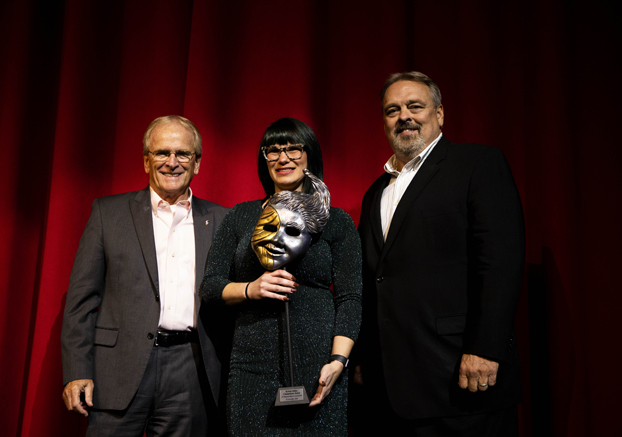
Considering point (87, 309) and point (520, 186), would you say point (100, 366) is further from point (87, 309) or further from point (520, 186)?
point (520, 186)

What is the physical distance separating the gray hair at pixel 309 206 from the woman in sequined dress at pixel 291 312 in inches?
4.0

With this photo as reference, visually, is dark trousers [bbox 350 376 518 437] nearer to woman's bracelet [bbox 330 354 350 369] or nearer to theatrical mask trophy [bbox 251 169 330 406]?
woman's bracelet [bbox 330 354 350 369]

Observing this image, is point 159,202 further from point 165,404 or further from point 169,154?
point 165,404

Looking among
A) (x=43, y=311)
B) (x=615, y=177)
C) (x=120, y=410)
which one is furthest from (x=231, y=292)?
(x=615, y=177)

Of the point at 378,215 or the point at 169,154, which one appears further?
the point at 169,154

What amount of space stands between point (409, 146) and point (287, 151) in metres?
0.61

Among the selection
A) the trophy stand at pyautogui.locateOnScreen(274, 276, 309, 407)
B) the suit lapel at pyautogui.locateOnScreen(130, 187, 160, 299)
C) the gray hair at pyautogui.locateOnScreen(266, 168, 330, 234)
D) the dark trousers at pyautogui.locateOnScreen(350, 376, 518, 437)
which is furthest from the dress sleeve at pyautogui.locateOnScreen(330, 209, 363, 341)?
the suit lapel at pyautogui.locateOnScreen(130, 187, 160, 299)

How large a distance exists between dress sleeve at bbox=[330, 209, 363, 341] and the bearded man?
0.55ft

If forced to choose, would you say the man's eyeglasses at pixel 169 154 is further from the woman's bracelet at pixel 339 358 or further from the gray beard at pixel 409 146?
the woman's bracelet at pixel 339 358

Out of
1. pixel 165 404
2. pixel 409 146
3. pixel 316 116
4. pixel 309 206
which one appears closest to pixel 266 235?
pixel 309 206

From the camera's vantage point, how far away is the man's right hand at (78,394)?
1.92m

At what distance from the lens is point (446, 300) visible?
1.75 m

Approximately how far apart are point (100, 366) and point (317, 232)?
1.19m

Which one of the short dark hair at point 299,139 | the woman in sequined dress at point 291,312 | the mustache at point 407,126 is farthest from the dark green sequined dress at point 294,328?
the mustache at point 407,126
